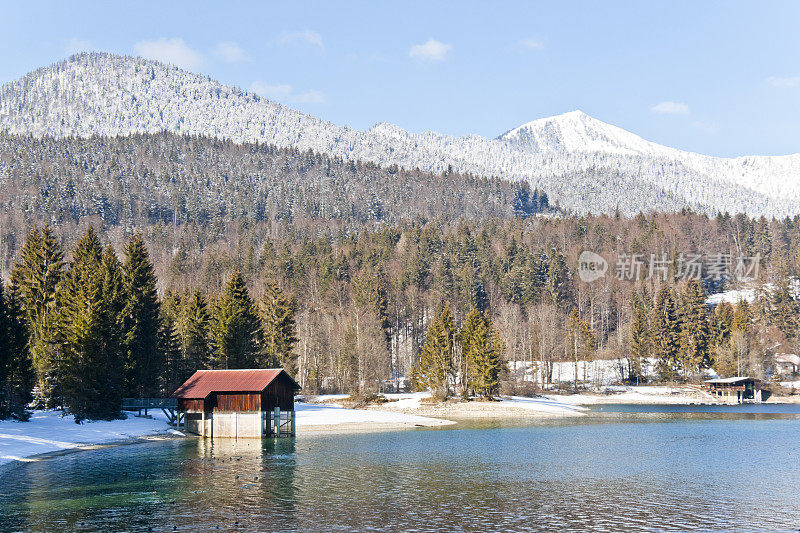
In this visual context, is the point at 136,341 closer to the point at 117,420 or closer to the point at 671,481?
the point at 117,420

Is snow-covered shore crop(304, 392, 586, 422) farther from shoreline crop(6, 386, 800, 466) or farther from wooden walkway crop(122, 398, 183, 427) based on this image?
wooden walkway crop(122, 398, 183, 427)

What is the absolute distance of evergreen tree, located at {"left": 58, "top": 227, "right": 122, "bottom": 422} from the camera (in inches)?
2485

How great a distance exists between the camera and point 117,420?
6631cm

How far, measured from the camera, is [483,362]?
9550 centimetres

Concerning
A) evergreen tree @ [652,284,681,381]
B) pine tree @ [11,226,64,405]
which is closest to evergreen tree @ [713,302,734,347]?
evergreen tree @ [652,284,681,381]

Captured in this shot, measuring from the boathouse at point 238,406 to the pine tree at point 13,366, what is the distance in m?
13.6

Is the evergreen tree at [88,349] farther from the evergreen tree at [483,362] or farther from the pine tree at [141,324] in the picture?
the evergreen tree at [483,362]

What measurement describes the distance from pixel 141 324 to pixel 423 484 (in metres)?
46.9

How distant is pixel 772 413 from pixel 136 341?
80.6m

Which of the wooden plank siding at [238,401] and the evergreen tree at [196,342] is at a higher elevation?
the evergreen tree at [196,342]

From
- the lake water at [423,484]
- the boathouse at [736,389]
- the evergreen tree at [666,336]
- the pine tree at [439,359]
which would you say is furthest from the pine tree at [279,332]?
the boathouse at [736,389]

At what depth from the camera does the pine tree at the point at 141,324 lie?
71.9 m

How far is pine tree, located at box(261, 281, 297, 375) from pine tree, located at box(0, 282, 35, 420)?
4025 cm

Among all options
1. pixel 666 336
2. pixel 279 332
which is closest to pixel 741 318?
pixel 666 336
